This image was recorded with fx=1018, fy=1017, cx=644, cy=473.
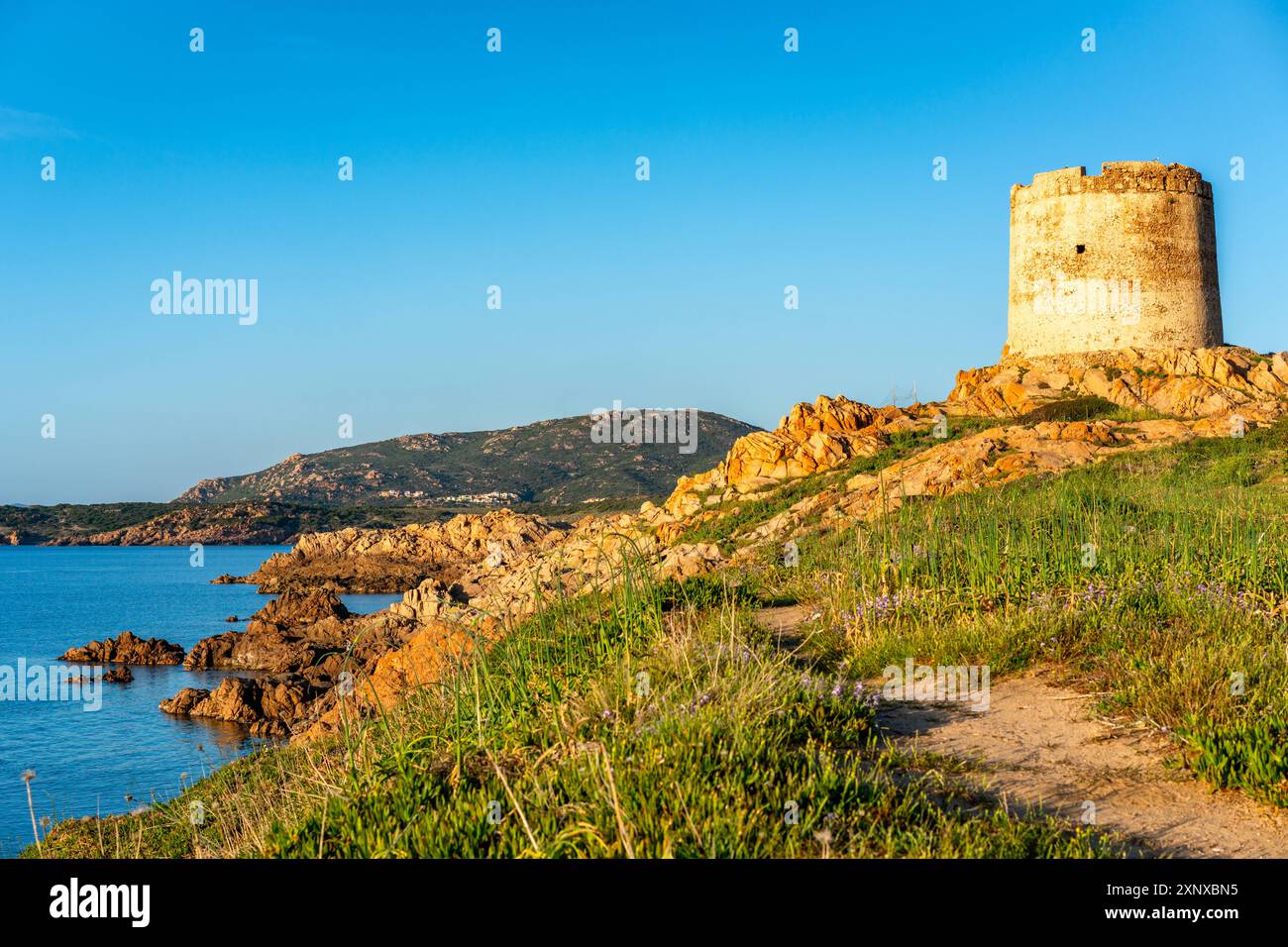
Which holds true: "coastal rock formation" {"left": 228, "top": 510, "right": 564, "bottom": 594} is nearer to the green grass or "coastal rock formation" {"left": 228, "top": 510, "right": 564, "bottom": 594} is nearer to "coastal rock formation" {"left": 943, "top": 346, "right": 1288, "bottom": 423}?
"coastal rock formation" {"left": 943, "top": 346, "right": 1288, "bottom": 423}

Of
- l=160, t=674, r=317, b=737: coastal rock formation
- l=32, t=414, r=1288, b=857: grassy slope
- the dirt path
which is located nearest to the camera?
l=32, t=414, r=1288, b=857: grassy slope

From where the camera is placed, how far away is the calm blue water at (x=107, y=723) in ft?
68.2

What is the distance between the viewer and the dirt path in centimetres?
491

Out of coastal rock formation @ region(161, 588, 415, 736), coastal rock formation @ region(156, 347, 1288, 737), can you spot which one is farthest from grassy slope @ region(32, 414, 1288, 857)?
coastal rock formation @ region(161, 588, 415, 736)

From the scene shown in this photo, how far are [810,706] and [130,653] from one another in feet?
135

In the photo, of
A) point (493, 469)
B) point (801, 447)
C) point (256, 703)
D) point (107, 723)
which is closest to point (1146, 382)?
point (801, 447)

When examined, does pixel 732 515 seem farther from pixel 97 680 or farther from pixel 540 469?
pixel 540 469

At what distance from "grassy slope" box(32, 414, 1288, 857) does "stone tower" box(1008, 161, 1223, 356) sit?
22162mm

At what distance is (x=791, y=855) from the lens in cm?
422

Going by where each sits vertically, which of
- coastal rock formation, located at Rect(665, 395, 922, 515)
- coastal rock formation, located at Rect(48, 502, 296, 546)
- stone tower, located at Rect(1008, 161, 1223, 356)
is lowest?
coastal rock formation, located at Rect(48, 502, 296, 546)

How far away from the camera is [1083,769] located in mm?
5676

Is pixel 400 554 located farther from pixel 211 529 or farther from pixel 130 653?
pixel 211 529
